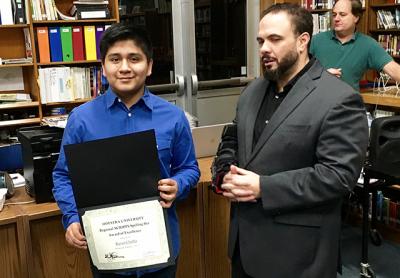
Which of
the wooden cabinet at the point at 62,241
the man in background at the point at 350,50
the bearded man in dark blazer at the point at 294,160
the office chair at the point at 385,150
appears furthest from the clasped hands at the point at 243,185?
the man in background at the point at 350,50

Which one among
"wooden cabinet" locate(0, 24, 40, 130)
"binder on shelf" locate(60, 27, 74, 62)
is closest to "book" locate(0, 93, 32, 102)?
"wooden cabinet" locate(0, 24, 40, 130)

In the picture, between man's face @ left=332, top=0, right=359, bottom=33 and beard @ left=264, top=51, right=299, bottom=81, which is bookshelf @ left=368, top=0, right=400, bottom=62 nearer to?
man's face @ left=332, top=0, right=359, bottom=33

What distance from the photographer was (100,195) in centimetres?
151

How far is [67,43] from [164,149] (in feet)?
10.1

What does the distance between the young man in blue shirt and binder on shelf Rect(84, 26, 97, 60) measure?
2.95 m

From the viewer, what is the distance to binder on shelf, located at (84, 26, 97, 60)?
14.5ft

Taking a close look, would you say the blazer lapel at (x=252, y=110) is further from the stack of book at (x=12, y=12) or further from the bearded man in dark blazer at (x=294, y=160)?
the stack of book at (x=12, y=12)

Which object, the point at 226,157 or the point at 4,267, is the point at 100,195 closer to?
the point at 226,157

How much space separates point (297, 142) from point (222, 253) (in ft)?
4.15

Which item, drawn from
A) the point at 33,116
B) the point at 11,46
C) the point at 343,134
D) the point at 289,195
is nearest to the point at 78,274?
the point at 289,195

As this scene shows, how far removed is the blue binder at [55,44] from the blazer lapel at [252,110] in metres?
3.00

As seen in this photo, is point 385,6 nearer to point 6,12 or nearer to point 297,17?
point 6,12

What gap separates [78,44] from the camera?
14.5 feet

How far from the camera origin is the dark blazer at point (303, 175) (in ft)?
4.95
